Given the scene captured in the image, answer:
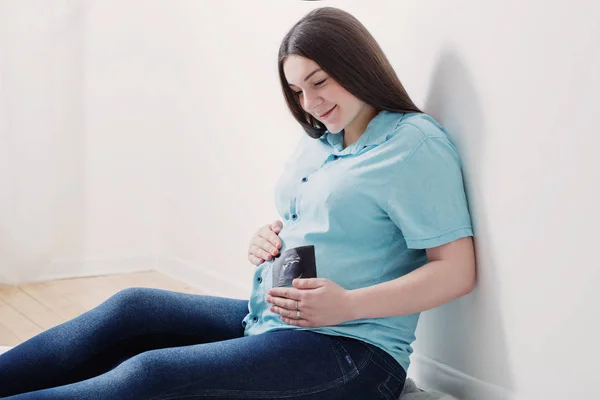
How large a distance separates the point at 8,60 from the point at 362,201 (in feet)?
5.92

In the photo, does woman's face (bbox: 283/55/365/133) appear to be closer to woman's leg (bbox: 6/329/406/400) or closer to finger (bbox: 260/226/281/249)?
finger (bbox: 260/226/281/249)

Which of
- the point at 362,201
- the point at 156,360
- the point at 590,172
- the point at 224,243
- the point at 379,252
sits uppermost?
the point at 590,172

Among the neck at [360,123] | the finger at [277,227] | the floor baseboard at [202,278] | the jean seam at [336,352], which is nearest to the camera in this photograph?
the jean seam at [336,352]

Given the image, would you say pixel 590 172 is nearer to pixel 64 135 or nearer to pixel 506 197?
pixel 506 197

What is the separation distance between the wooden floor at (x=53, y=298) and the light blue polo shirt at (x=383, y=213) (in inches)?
42.2

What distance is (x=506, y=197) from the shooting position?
155cm

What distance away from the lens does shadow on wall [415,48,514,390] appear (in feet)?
5.29

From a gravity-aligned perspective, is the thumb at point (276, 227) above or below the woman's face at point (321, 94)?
below

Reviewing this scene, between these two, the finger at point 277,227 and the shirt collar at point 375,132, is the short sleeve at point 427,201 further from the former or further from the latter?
the finger at point 277,227

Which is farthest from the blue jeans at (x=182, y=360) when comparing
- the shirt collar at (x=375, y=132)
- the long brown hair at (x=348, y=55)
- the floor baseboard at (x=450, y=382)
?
the long brown hair at (x=348, y=55)

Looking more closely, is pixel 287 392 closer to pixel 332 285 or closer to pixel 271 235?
pixel 332 285

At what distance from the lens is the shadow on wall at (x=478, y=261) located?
1.61 m

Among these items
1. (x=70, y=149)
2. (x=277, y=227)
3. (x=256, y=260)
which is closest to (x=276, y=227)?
(x=277, y=227)

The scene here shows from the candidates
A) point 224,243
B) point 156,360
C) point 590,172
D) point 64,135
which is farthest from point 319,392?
point 64,135
